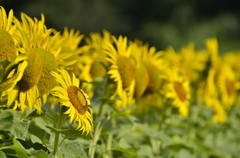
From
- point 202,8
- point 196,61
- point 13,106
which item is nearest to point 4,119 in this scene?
point 13,106

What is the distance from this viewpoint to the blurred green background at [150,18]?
1536 centimetres

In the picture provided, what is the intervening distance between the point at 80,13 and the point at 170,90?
13876 mm

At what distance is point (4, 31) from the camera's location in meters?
1.88

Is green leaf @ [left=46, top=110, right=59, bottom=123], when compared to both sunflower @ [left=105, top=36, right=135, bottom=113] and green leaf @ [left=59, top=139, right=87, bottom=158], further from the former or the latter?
sunflower @ [left=105, top=36, right=135, bottom=113]

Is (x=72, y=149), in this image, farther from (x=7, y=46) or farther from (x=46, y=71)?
(x=7, y=46)

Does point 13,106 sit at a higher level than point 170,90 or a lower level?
lower

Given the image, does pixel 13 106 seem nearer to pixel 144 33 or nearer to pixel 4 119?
pixel 4 119

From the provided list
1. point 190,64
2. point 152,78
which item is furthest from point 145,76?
point 190,64

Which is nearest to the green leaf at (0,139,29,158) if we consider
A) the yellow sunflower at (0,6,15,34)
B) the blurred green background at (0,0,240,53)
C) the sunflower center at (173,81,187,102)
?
the yellow sunflower at (0,6,15,34)

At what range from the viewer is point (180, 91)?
341 cm

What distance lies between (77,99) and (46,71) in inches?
5.3

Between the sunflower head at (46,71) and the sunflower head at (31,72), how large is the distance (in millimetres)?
59

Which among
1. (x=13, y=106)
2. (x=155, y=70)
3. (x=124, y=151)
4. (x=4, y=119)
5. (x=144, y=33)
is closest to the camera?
(x=4, y=119)

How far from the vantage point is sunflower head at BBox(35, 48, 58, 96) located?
197 centimetres
